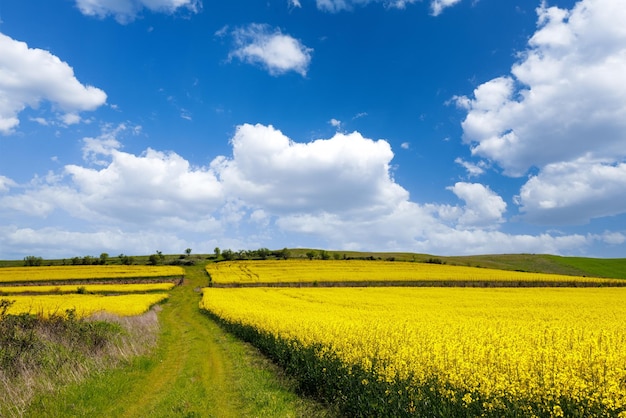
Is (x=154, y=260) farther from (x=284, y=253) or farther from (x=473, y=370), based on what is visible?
(x=473, y=370)

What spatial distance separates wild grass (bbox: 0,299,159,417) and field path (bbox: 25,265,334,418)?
Answer: 52 centimetres

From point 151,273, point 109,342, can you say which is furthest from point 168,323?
point 151,273

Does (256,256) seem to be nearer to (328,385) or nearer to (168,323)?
(168,323)

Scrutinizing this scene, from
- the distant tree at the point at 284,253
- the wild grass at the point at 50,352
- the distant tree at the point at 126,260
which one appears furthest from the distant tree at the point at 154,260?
the wild grass at the point at 50,352

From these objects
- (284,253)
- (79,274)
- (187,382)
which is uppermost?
(284,253)

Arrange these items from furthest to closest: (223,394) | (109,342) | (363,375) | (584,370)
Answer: (109,342)
(223,394)
(363,375)
(584,370)

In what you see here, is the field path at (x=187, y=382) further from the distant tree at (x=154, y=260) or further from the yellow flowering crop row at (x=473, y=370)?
the distant tree at (x=154, y=260)

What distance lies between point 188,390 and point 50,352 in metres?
5.07

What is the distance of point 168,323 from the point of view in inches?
1157

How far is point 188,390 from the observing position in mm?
12625

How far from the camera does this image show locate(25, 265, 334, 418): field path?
35.2 feet

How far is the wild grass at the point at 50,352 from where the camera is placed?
11.0 meters

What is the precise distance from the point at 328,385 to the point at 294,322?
7092 mm

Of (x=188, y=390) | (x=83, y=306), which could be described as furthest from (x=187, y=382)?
(x=83, y=306)
